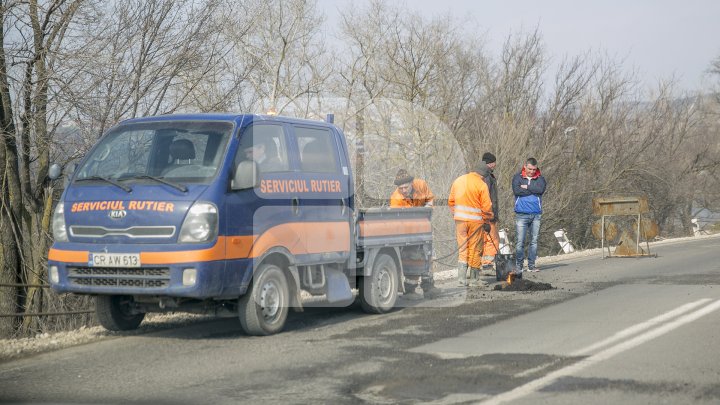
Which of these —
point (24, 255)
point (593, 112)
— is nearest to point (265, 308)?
point (24, 255)

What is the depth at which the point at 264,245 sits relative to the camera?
868cm

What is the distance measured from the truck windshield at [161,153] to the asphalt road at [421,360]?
5.26 ft

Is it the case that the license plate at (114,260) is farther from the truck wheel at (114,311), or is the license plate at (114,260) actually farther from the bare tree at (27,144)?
the bare tree at (27,144)

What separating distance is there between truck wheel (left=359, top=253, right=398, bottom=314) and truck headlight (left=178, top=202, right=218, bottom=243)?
A: 2849mm

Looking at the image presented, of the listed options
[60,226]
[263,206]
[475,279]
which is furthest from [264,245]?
[475,279]

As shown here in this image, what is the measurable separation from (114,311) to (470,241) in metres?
Result: 5.58

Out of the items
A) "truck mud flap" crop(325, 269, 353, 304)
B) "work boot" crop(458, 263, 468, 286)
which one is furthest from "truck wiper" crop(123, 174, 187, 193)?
"work boot" crop(458, 263, 468, 286)

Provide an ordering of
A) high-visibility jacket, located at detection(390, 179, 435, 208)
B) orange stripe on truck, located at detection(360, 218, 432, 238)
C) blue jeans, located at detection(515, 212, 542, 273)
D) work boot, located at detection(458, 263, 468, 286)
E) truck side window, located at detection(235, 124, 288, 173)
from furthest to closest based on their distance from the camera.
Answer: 1. blue jeans, located at detection(515, 212, 542, 273)
2. high-visibility jacket, located at detection(390, 179, 435, 208)
3. work boot, located at detection(458, 263, 468, 286)
4. orange stripe on truck, located at detection(360, 218, 432, 238)
5. truck side window, located at detection(235, 124, 288, 173)

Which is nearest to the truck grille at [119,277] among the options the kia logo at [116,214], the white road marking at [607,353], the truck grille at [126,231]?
the truck grille at [126,231]

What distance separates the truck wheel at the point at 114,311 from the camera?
8.96 meters

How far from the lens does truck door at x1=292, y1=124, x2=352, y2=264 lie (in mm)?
9445

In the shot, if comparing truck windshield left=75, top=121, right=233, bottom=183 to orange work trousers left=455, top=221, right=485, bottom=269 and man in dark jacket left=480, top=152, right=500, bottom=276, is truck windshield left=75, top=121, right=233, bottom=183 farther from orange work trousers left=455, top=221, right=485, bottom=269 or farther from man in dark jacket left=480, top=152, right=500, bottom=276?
man in dark jacket left=480, top=152, right=500, bottom=276

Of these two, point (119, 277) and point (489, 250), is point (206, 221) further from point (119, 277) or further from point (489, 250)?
point (489, 250)

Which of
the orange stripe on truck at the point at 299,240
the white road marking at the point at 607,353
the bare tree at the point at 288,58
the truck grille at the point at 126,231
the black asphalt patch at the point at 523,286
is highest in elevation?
the bare tree at the point at 288,58
